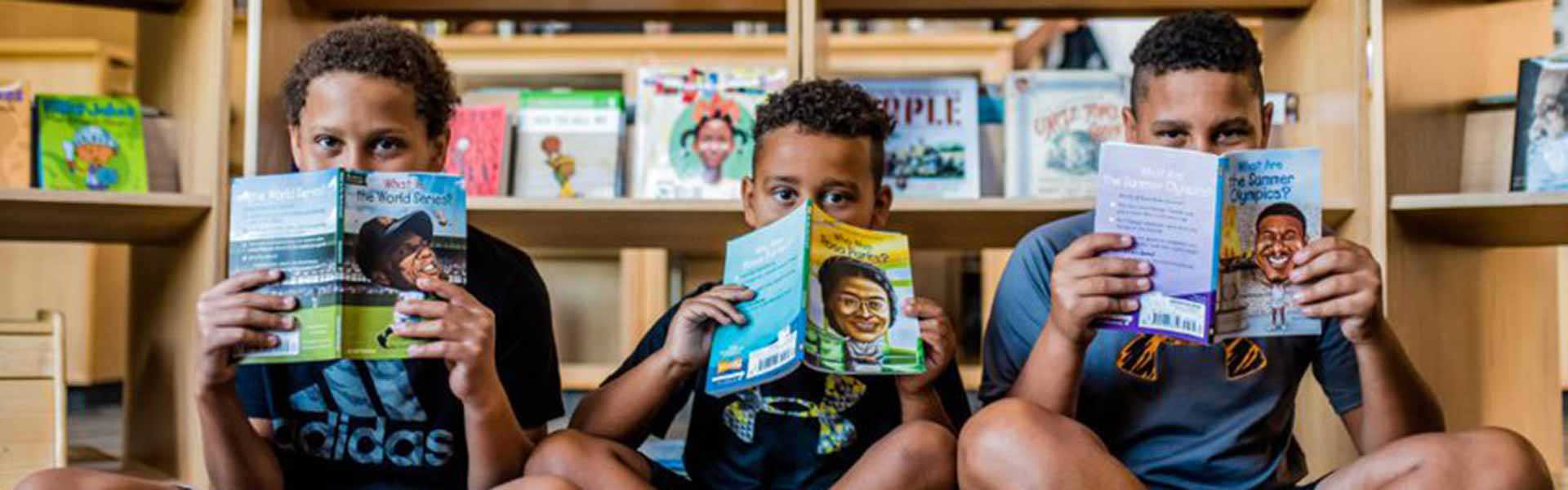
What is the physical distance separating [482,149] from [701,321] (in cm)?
78

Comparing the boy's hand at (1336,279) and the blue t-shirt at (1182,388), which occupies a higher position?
the boy's hand at (1336,279)

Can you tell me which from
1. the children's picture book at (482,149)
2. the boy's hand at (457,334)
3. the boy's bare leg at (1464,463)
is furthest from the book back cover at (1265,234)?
the children's picture book at (482,149)

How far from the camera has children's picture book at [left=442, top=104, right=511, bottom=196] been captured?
7.48 ft

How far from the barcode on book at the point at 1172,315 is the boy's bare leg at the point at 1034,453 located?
13 cm

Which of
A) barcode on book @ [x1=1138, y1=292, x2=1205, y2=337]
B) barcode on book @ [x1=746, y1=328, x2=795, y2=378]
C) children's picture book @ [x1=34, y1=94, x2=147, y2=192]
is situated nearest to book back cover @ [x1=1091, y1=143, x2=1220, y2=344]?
barcode on book @ [x1=1138, y1=292, x2=1205, y2=337]

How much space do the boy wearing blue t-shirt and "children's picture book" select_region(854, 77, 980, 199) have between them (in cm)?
44

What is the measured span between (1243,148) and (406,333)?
983mm

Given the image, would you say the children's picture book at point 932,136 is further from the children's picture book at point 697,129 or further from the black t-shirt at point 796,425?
the black t-shirt at point 796,425

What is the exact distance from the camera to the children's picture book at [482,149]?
228 centimetres

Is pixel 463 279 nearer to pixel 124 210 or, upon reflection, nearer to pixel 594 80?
pixel 124 210

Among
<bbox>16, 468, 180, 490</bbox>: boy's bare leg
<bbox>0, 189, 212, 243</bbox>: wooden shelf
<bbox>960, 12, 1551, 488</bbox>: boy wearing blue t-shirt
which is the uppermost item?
<bbox>0, 189, 212, 243</bbox>: wooden shelf

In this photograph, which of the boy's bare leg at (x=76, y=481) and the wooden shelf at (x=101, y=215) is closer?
the boy's bare leg at (x=76, y=481)

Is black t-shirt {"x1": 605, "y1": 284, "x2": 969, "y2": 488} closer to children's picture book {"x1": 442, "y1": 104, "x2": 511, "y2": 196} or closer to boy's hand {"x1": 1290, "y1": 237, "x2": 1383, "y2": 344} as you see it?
boy's hand {"x1": 1290, "y1": 237, "x2": 1383, "y2": 344}

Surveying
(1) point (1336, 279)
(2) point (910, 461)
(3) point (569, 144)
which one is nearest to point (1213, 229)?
(1) point (1336, 279)
